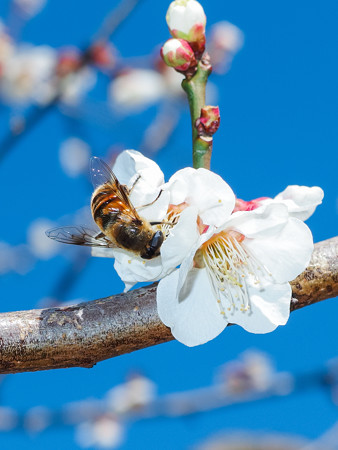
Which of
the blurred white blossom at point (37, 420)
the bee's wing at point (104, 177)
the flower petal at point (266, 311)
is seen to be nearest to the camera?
the flower petal at point (266, 311)

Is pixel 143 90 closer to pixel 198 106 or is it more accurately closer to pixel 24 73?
pixel 24 73

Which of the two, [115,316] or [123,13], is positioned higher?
[123,13]

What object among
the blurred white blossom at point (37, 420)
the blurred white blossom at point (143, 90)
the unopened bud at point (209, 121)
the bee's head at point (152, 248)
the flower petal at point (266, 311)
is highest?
the blurred white blossom at point (143, 90)

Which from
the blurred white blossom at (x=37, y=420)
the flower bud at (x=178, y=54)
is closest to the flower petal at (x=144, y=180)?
the flower bud at (x=178, y=54)

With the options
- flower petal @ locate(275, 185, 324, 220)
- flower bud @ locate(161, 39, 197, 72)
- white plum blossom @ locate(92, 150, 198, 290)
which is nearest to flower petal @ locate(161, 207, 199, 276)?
white plum blossom @ locate(92, 150, 198, 290)

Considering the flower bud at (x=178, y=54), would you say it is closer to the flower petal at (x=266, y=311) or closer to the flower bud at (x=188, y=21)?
the flower bud at (x=188, y=21)

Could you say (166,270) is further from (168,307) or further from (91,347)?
(91,347)

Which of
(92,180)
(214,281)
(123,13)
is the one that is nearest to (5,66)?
(123,13)
